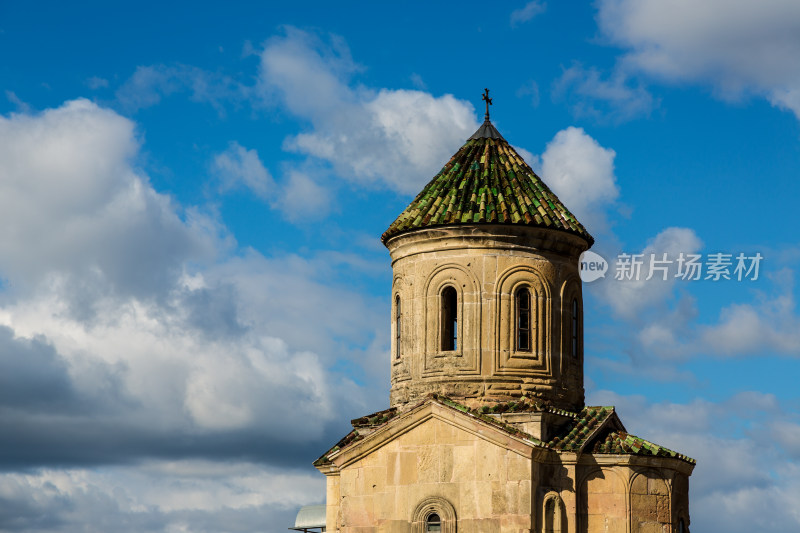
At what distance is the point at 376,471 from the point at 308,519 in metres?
13.8

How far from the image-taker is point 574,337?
1027 inches

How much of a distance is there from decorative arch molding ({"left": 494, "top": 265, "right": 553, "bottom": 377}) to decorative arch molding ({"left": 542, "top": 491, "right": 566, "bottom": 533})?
2.74 m

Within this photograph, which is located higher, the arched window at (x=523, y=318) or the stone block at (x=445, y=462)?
the arched window at (x=523, y=318)

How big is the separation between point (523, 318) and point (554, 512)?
405 cm

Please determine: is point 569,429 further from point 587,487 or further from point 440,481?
point 440,481

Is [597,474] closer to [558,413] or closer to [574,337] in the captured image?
[558,413]

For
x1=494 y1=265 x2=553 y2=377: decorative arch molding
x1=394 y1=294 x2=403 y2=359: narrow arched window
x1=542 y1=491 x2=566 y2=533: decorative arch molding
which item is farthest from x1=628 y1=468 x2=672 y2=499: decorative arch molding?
x1=394 y1=294 x2=403 y2=359: narrow arched window

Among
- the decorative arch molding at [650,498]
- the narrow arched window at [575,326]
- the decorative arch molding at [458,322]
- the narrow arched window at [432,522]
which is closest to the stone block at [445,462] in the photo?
the narrow arched window at [432,522]

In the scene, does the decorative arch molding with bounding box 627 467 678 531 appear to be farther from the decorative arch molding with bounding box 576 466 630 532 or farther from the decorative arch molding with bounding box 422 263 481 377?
the decorative arch molding with bounding box 422 263 481 377

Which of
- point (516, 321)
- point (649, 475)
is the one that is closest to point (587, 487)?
point (649, 475)

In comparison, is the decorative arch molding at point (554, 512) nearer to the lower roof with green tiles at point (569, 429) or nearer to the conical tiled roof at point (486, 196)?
the lower roof with green tiles at point (569, 429)

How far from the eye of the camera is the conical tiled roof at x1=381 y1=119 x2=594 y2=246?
985 inches

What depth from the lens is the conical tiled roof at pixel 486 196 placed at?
25031mm

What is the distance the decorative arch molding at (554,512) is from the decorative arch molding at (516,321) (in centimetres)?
274
